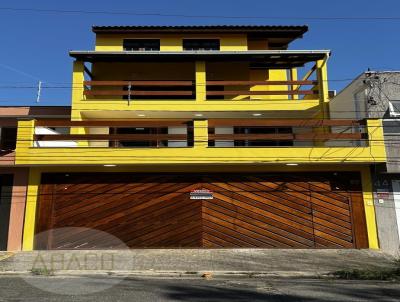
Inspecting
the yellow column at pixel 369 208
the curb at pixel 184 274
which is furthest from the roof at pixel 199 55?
the curb at pixel 184 274

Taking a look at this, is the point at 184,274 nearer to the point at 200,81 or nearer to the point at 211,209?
the point at 211,209

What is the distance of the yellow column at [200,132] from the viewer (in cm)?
1397

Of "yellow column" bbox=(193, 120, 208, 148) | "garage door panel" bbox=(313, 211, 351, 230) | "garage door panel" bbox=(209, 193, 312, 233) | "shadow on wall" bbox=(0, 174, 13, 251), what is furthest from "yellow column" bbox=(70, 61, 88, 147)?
"garage door panel" bbox=(313, 211, 351, 230)

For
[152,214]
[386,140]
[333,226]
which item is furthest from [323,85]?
[152,214]

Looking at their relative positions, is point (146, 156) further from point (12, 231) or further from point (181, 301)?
point (181, 301)

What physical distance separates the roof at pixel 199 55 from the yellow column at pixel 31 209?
5600 millimetres

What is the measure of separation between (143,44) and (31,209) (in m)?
9.96

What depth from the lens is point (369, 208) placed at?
46.4ft

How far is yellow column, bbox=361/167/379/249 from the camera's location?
45.6ft

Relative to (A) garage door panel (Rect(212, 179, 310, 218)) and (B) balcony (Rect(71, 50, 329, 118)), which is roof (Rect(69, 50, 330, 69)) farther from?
(A) garage door panel (Rect(212, 179, 310, 218))

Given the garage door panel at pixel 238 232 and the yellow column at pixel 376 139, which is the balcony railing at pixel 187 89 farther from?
the garage door panel at pixel 238 232

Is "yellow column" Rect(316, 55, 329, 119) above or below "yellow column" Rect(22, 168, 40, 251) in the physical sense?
above

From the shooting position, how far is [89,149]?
13.7 meters

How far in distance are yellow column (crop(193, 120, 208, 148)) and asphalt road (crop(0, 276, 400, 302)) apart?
5094 millimetres
